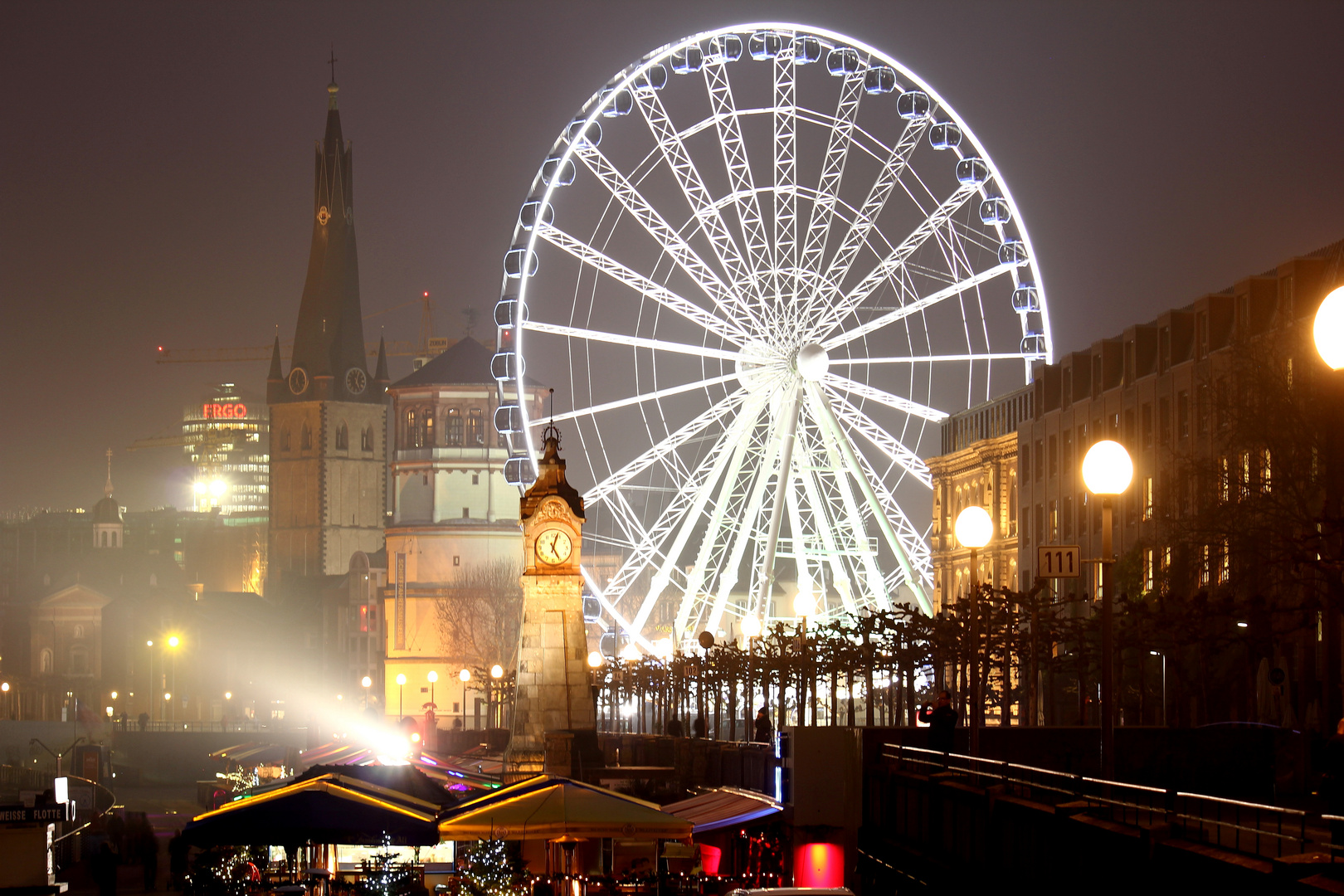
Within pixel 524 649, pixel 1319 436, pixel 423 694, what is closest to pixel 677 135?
pixel 524 649

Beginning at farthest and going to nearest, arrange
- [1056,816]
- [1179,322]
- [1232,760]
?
[1179,322]
[1232,760]
[1056,816]

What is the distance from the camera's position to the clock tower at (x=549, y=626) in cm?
4800

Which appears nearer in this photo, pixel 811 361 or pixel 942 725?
pixel 942 725

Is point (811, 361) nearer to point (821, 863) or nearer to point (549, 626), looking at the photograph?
point (549, 626)

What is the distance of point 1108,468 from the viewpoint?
20609mm

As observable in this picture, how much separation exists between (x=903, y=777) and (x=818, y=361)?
1100 inches

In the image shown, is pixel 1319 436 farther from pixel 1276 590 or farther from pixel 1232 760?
pixel 1232 760

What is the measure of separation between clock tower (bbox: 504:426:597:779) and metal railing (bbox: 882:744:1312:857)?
732 inches

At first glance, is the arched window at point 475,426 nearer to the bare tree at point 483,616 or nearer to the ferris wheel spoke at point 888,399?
the bare tree at point 483,616

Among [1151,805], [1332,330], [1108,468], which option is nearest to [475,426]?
[1151,805]

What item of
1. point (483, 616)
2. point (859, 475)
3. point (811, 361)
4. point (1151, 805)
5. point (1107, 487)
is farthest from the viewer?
point (483, 616)

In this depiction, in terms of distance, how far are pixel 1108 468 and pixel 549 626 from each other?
29934 mm

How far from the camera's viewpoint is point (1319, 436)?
4684cm

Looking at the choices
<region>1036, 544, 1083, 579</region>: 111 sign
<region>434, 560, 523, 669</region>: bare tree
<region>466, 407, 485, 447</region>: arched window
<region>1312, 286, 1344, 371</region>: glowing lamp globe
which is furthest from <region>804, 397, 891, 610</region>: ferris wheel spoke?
<region>466, 407, 485, 447</region>: arched window
